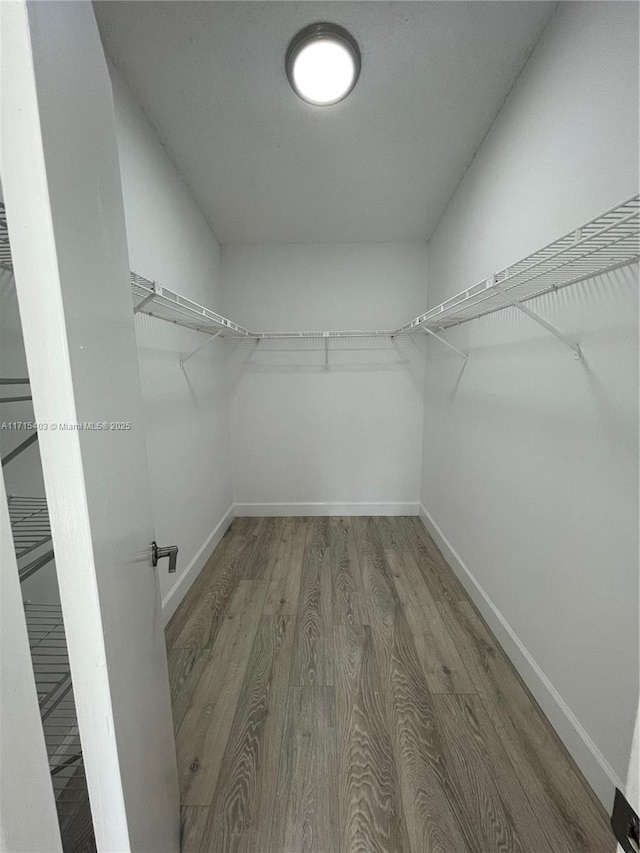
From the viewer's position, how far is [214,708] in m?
1.31

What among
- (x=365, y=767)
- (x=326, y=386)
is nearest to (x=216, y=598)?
(x=365, y=767)

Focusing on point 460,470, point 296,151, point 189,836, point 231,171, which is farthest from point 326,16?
point 189,836

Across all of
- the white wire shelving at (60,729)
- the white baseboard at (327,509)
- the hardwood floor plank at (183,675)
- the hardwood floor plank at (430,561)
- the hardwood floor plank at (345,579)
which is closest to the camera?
the white wire shelving at (60,729)

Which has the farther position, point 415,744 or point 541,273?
point 415,744

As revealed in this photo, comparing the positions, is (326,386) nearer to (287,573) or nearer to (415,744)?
(287,573)

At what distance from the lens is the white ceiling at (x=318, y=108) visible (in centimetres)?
115

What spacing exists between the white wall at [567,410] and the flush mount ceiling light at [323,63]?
743 millimetres

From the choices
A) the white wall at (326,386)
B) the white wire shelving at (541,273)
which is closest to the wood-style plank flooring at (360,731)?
the white wall at (326,386)

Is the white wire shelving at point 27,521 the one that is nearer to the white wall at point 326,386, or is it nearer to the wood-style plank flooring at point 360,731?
the wood-style plank flooring at point 360,731

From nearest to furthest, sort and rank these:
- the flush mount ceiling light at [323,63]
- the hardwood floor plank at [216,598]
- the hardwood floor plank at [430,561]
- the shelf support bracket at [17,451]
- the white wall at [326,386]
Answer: the shelf support bracket at [17,451], the flush mount ceiling light at [323,63], the hardwood floor plank at [216,598], the hardwood floor plank at [430,561], the white wall at [326,386]

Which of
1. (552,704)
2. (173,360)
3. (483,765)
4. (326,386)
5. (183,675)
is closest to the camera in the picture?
(483,765)

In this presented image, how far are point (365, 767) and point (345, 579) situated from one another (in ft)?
3.39

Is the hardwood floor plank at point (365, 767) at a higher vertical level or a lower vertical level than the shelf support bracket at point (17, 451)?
lower

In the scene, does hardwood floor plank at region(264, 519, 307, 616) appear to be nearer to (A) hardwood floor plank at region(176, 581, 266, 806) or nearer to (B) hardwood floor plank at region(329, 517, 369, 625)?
(A) hardwood floor plank at region(176, 581, 266, 806)
